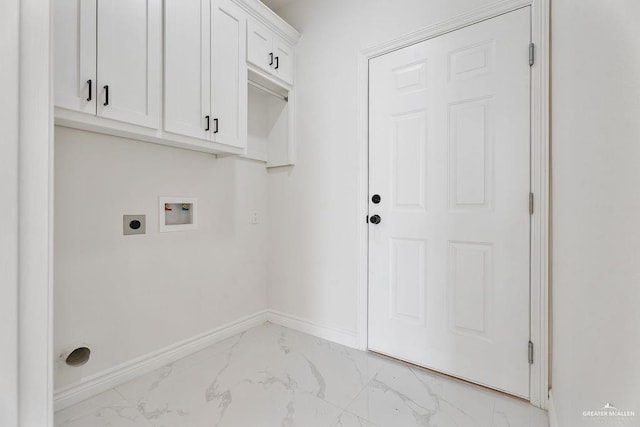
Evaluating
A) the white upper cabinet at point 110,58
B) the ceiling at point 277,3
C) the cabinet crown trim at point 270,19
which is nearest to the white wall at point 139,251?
the white upper cabinet at point 110,58

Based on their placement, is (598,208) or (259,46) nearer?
(598,208)

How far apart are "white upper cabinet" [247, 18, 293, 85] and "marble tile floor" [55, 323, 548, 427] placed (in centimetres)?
206

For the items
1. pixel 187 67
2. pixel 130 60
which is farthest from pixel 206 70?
pixel 130 60

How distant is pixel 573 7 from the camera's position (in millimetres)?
992

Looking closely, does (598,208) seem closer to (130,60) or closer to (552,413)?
(552,413)

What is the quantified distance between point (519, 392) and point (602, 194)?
132 cm

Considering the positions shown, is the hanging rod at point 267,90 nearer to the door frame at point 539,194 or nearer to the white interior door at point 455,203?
the white interior door at point 455,203

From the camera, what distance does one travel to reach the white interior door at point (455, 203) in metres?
1.50

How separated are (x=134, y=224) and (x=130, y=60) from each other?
2.90 ft

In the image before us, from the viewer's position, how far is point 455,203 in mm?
1676

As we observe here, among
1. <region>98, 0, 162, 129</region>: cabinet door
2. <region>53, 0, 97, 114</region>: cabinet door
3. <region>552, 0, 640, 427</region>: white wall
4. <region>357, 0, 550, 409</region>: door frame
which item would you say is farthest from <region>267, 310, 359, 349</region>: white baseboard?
<region>53, 0, 97, 114</region>: cabinet door

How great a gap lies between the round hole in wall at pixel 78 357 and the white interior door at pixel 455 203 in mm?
1674

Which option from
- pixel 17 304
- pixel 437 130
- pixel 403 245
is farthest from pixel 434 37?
pixel 17 304

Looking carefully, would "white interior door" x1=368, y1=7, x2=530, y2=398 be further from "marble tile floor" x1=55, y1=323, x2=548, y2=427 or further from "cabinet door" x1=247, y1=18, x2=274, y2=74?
"cabinet door" x1=247, y1=18, x2=274, y2=74
